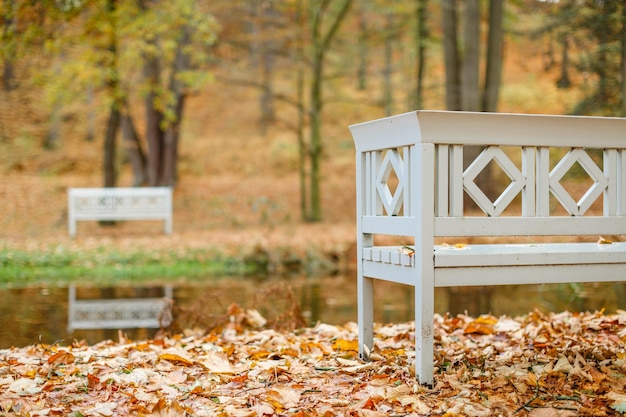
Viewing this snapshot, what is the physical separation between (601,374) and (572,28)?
10523mm

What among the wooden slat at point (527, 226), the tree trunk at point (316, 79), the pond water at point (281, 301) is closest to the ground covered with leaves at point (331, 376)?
the wooden slat at point (527, 226)

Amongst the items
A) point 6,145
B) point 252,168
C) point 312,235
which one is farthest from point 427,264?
point 6,145

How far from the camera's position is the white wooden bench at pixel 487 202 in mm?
3668

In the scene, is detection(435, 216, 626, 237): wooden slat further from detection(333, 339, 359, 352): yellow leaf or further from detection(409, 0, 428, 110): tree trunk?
detection(409, 0, 428, 110): tree trunk

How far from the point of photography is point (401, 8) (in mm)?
20781

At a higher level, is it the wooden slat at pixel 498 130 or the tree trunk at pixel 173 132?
the tree trunk at pixel 173 132

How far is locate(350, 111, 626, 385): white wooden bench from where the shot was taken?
367 centimetres

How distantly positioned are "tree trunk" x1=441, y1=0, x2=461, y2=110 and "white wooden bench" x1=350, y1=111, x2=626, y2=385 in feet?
43.9

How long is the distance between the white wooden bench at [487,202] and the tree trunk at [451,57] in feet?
43.9

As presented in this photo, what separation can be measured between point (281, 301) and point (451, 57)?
10.2m

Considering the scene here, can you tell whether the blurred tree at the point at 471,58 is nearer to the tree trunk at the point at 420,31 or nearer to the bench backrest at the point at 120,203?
the tree trunk at the point at 420,31

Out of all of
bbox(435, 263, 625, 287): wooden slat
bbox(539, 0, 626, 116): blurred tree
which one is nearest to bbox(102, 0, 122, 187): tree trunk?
bbox(539, 0, 626, 116): blurred tree

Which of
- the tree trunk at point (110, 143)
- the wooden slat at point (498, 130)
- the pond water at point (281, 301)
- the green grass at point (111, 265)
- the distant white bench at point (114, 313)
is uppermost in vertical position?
the tree trunk at point (110, 143)

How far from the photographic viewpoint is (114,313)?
851 cm
